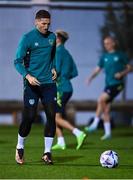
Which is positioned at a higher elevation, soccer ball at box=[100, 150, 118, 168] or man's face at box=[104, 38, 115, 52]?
man's face at box=[104, 38, 115, 52]

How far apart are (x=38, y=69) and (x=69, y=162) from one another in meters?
1.43

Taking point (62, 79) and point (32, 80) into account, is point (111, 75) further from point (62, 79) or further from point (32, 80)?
point (32, 80)

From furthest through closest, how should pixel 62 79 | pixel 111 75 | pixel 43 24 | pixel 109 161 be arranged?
1. pixel 111 75
2. pixel 62 79
3. pixel 43 24
4. pixel 109 161

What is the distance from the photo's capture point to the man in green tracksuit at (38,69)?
401 inches

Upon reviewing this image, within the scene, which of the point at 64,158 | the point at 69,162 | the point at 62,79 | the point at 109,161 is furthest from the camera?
the point at 62,79

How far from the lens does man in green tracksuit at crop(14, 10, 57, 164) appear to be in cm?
1019

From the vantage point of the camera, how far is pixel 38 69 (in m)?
10.3

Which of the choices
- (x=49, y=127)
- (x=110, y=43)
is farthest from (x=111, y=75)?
(x=49, y=127)

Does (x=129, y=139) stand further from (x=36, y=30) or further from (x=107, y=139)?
(x=36, y=30)

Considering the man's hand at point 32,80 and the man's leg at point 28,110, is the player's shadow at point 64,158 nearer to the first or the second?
the man's leg at point 28,110

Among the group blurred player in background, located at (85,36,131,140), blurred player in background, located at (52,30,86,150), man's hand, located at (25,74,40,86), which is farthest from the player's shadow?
blurred player in background, located at (85,36,131,140)

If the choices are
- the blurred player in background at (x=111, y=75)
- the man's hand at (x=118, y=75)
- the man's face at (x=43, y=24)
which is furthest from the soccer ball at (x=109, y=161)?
the man's hand at (x=118, y=75)

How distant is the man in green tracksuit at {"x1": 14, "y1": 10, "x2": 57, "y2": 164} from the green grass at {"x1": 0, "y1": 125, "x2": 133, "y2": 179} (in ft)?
1.24

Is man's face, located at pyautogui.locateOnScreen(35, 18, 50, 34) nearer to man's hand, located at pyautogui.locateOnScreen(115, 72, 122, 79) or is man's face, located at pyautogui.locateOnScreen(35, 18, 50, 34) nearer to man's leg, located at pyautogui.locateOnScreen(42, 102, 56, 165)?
man's leg, located at pyautogui.locateOnScreen(42, 102, 56, 165)
